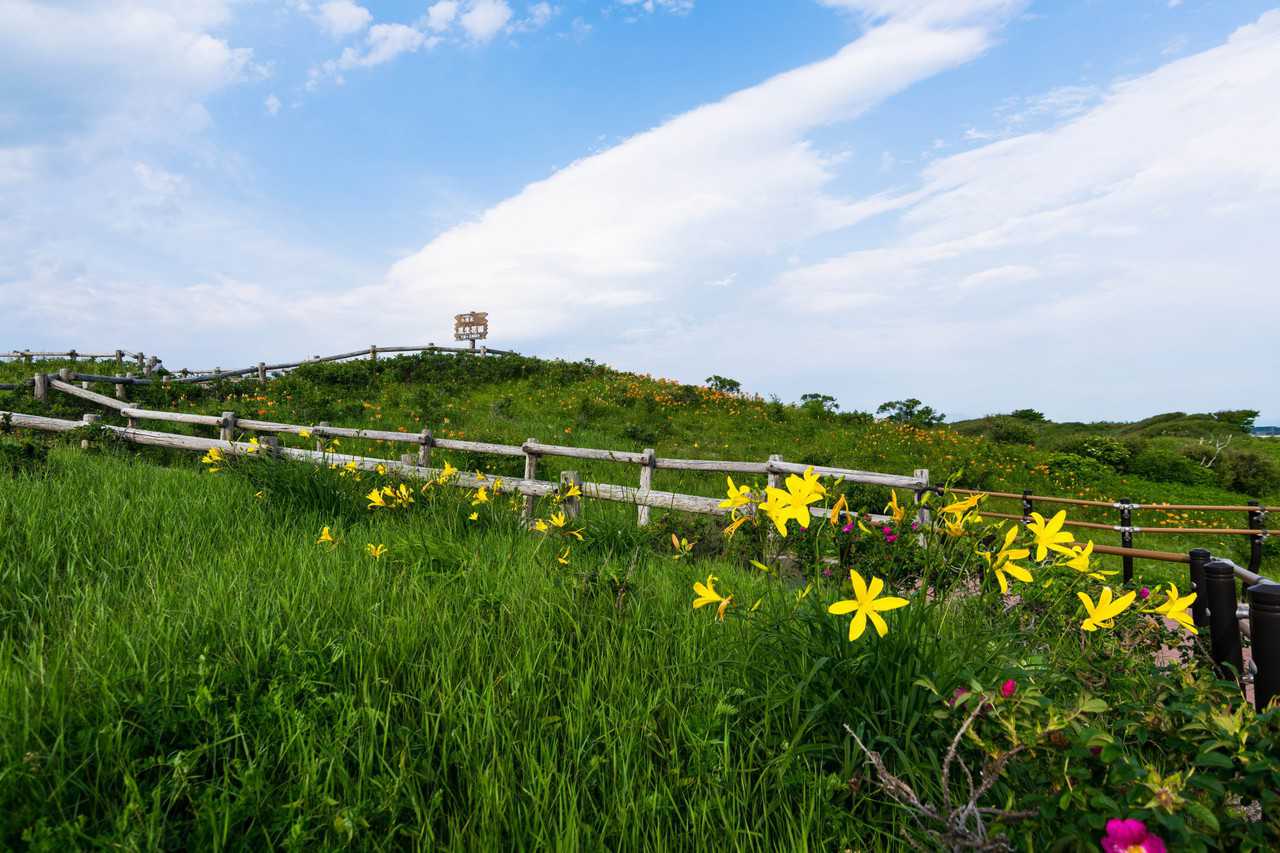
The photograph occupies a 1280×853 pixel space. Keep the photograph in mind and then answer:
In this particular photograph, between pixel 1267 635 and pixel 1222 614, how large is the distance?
57cm

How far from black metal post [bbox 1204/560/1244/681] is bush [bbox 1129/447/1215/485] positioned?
1599cm

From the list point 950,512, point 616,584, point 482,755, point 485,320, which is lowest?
point 482,755

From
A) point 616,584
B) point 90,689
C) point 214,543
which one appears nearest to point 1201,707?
point 616,584

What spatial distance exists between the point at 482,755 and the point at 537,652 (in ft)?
2.23

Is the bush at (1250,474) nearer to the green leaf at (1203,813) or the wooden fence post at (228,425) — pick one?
the green leaf at (1203,813)

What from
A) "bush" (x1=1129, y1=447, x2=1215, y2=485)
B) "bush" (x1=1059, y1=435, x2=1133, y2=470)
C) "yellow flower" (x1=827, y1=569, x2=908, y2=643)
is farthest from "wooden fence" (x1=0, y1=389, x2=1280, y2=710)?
"bush" (x1=1129, y1=447, x2=1215, y2=485)

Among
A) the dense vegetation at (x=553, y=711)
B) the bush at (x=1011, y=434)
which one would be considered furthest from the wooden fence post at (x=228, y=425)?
the bush at (x=1011, y=434)

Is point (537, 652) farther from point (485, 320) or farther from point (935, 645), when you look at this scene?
point (485, 320)

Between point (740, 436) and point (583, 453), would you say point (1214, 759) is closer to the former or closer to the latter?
point (583, 453)

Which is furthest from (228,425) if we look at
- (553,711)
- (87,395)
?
(553,711)

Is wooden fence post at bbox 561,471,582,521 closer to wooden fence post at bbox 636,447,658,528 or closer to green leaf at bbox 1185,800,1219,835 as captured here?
wooden fence post at bbox 636,447,658,528

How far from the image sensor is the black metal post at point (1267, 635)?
2.37 m

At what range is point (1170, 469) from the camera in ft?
51.6

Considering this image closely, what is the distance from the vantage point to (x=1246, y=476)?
15.2 metres
